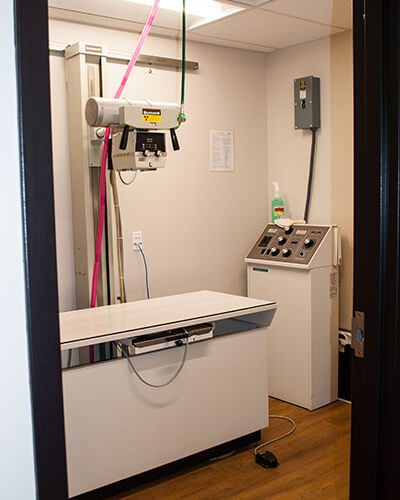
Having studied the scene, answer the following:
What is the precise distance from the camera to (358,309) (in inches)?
53.7

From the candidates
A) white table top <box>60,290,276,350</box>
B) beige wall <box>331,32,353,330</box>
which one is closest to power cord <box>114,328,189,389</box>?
white table top <box>60,290,276,350</box>

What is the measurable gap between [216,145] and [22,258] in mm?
3189

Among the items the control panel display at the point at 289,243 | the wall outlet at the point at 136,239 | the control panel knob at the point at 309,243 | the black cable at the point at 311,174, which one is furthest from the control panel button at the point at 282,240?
the wall outlet at the point at 136,239

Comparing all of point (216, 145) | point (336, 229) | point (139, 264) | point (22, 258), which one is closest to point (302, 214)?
point (336, 229)

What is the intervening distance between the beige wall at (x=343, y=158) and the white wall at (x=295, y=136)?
54 mm

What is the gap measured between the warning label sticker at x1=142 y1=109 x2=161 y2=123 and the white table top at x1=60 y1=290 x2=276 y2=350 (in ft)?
3.19

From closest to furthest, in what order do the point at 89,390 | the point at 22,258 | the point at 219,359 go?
the point at 22,258, the point at 89,390, the point at 219,359

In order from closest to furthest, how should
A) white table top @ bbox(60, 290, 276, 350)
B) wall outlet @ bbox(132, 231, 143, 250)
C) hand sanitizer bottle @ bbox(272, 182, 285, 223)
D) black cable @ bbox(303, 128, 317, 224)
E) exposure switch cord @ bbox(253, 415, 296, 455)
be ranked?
white table top @ bbox(60, 290, 276, 350) → exposure switch cord @ bbox(253, 415, 296, 455) → wall outlet @ bbox(132, 231, 143, 250) → black cable @ bbox(303, 128, 317, 224) → hand sanitizer bottle @ bbox(272, 182, 285, 223)

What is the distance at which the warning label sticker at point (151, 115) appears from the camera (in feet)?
8.91

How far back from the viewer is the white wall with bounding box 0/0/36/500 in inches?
34.8

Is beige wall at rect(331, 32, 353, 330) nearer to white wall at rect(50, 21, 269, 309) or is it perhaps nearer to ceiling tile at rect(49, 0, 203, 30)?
white wall at rect(50, 21, 269, 309)

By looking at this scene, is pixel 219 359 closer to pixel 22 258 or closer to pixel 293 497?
pixel 293 497

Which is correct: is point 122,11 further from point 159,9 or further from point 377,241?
point 377,241

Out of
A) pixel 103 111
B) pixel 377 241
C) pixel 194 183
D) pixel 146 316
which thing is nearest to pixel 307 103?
pixel 194 183
